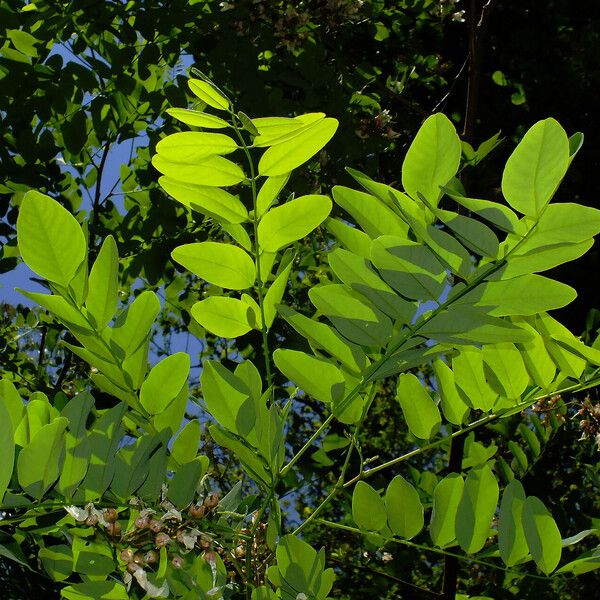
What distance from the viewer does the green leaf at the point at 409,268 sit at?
52cm

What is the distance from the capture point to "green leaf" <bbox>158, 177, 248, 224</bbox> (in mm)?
575

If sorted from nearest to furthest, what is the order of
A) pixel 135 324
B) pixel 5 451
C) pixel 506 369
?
pixel 5 451, pixel 135 324, pixel 506 369

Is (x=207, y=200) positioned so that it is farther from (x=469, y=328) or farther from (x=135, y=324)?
(x=469, y=328)

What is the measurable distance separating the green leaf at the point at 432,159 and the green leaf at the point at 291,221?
2.4 inches

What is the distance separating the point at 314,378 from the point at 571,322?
2808 mm

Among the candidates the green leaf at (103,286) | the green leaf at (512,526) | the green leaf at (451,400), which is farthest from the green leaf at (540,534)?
the green leaf at (103,286)

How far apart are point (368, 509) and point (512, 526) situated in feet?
0.35

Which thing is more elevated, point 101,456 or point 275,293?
point 275,293

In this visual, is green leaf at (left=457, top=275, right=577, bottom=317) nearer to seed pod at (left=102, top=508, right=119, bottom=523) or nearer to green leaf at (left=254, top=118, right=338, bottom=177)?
green leaf at (left=254, top=118, right=338, bottom=177)

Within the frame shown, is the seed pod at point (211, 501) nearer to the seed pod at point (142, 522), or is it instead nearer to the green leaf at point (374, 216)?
the seed pod at point (142, 522)

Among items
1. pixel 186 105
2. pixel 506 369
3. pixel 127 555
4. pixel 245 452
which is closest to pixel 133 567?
pixel 127 555

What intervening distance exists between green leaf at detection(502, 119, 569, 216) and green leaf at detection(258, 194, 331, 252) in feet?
0.41

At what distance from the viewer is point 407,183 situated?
0.54 metres

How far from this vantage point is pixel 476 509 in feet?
2.12
